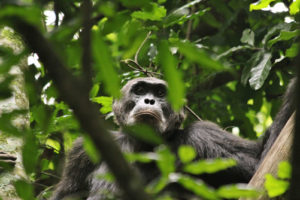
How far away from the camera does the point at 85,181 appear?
5262mm

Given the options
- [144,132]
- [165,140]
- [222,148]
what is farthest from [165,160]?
[165,140]

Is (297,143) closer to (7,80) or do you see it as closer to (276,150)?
(7,80)

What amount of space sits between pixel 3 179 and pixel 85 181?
171cm

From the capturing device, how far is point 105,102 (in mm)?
5512

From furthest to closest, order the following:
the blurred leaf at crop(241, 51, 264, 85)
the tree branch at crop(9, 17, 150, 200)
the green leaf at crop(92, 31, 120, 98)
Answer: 1. the blurred leaf at crop(241, 51, 264, 85)
2. the green leaf at crop(92, 31, 120, 98)
3. the tree branch at crop(9, 17, 150, 200)

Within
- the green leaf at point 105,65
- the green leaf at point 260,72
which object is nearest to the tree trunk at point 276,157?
the green leaf at point 260,72

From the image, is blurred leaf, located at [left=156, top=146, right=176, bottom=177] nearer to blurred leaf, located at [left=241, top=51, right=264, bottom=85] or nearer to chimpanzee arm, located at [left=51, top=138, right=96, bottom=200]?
chimpanzee arm, located at [left=51, top=138, right=96, bottom=200]

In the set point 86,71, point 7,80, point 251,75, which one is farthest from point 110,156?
point 251,75

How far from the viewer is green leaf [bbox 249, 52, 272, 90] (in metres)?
5.32

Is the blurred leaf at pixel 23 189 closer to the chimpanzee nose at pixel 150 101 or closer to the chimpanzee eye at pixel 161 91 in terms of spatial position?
the chimpanzee nose at pixel 150 101

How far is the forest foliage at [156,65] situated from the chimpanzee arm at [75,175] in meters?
0.20

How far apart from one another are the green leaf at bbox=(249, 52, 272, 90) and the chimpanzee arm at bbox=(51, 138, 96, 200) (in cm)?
196

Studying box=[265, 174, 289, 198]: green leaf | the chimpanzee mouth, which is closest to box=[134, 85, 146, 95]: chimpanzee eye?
the chimpanzee mouth

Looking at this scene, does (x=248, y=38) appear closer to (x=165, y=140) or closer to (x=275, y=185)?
(x=165, y=140)
